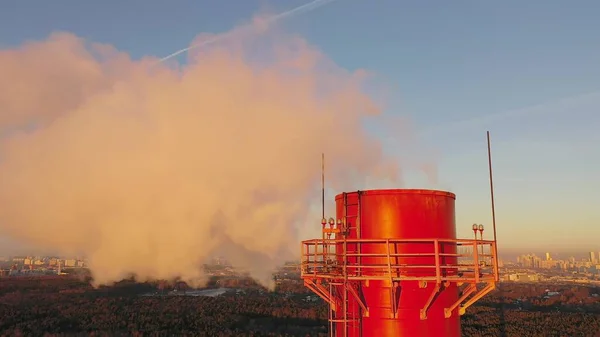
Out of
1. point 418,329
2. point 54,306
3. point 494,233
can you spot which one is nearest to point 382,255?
point 418,329

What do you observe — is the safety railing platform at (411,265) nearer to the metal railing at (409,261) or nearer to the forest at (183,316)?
the metal railing at (409,261)

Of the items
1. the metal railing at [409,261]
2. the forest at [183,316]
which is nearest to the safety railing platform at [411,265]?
the metal railing at [409,261]

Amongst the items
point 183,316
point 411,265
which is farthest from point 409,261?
point 183,316

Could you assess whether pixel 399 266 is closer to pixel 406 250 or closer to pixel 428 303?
pixel 406 250

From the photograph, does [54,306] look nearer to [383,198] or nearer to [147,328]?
[147,328]

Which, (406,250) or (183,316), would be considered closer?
(406,250)

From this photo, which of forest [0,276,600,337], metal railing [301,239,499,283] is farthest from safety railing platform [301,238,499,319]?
forest [0,276,600,337]

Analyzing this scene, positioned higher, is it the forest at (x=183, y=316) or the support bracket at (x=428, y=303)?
the support bracket at (x=428, y=303)
